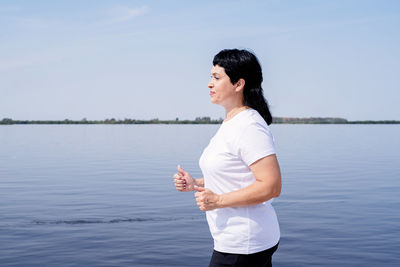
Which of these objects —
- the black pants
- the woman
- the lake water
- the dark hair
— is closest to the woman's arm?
the woman

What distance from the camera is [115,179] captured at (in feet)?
83.2

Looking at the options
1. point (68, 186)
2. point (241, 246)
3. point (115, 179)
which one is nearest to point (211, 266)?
point (241, 246)

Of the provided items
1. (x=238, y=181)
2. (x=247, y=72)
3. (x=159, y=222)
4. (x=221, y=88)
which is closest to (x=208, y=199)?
(x=238, y=181)

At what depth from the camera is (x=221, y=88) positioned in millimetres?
3721

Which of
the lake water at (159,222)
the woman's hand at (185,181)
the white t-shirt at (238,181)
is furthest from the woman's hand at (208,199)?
the lake water at (159,222)

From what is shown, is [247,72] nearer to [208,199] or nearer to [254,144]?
[254,144]

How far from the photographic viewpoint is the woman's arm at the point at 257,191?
343 cm

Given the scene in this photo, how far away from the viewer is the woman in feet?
11.3

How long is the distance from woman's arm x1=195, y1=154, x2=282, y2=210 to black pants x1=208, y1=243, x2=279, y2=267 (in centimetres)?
37

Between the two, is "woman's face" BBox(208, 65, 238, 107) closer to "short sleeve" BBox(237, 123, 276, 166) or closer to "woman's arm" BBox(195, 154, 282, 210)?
"short sleeve" BBox(237, 123, 276, 166)

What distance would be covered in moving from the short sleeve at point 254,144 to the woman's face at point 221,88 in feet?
1.12

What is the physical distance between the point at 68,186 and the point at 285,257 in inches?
554

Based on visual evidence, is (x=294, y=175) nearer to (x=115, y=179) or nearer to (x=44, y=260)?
(x=115, y=179)

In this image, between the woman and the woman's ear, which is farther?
the woman's ear
